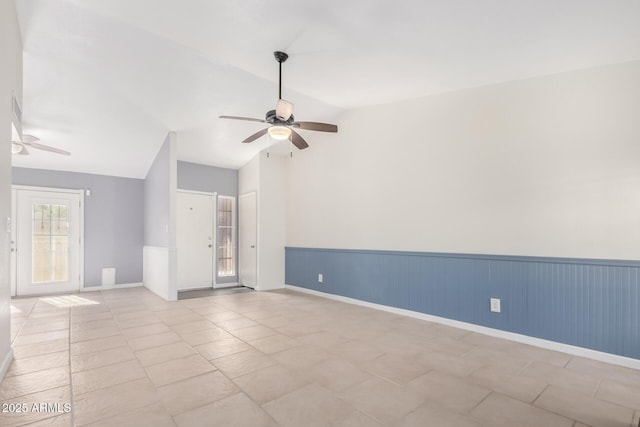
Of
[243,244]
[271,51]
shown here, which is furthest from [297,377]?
[243,244]

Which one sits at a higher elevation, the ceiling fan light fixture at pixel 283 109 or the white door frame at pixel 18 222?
the ceiling fan light fixture at pixel 283 109

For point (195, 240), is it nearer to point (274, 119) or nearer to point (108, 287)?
point (108, 287)

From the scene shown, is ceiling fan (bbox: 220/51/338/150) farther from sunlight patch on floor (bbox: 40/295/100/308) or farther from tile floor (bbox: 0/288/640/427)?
sunlight patch on floor (bbox: 40/295/100/308)

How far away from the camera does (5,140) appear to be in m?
2.56

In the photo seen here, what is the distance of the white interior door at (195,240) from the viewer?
644 centimetres

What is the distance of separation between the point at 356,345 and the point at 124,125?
4732 mm

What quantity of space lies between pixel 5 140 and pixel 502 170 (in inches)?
182

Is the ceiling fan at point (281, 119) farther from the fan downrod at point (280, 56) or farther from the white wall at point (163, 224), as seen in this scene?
the white wall at point (163, 224)

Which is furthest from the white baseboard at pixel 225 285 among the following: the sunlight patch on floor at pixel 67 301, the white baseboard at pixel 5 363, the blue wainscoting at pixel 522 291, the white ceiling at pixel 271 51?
the white baseboard at pixel 5 363

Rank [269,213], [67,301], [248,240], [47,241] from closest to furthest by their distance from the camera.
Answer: [67,301] → [47,241] → [269,213] → [248,240]

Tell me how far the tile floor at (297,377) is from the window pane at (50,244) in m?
2.38

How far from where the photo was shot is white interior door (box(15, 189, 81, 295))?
590 cm

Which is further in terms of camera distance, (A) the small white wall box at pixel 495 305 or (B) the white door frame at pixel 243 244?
(B) the white door frame at pixel 243 244

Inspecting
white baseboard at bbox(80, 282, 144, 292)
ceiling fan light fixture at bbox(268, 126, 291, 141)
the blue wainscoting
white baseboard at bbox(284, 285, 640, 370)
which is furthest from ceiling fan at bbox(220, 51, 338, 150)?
white baseboard at bbox(80, 282, 144, 292)
